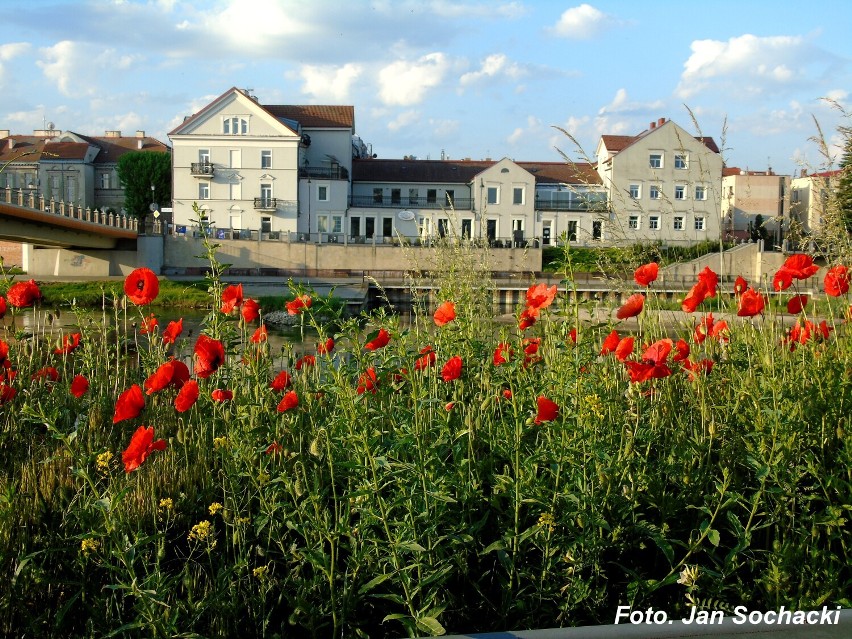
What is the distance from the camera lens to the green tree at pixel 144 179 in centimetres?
6009

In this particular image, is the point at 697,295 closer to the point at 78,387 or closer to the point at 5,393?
the point at 78,387

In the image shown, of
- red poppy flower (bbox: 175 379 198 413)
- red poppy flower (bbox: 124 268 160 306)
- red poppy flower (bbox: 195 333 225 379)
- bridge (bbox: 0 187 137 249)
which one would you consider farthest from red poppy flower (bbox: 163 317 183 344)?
bridge (bbox: 0 187 137 249)

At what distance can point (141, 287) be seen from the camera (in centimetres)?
378

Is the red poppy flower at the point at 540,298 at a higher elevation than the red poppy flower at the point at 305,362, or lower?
higher

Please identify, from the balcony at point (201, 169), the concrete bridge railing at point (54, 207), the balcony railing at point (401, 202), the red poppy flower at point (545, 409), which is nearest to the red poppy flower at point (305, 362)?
the red poppy flower at point (545, 409)

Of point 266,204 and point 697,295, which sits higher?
point 266,204

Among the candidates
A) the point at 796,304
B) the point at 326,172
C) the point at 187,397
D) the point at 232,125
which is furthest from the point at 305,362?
the point at 326,172

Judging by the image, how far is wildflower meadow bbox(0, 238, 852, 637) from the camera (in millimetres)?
2633

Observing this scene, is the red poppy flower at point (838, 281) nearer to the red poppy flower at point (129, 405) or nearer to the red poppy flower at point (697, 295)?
the red poppy flower at point (697, 295)

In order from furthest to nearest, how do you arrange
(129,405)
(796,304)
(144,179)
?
(144,179) → (796,304) → (129,405)

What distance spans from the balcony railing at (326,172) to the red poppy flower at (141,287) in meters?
51.0

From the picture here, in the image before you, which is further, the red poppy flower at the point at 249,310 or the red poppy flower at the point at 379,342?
the red poppy flower at the point at 249,310

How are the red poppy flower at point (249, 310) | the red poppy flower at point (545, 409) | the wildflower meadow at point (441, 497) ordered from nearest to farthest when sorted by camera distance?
the wildflower meadow at point (441, 497)
the red poppy flower at point (545, 409)
the red poppy flower at point (249, 310)

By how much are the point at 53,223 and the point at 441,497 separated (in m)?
32.3
